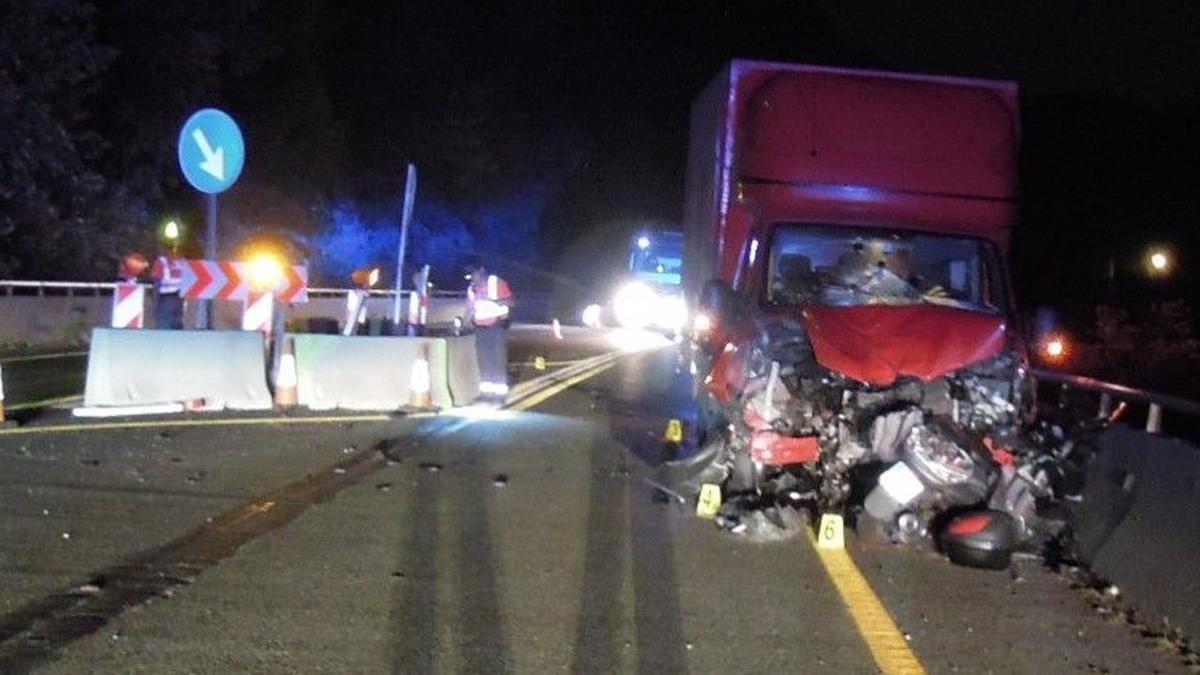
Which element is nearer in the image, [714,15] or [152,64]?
[152,64]

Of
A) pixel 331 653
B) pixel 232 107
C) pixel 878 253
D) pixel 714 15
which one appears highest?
pixel 714 15

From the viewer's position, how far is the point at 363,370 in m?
15.9

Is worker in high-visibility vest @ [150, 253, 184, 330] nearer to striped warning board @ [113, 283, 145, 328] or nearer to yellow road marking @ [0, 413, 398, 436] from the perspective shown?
striped warning board @ [113, 283, 145, 328]

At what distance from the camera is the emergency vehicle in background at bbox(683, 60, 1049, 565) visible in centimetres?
987

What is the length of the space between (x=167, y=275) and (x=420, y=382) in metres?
5.12

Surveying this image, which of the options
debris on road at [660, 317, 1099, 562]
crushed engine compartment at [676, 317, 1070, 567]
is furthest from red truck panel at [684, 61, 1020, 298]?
crushed engine compartment at [676, 317, 1070, 567]

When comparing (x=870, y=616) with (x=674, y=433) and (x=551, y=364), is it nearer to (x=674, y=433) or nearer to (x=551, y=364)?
(x=674, y=433)

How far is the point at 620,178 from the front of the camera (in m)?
80.9

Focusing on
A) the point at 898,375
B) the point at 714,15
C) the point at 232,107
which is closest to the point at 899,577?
the point at 898,375

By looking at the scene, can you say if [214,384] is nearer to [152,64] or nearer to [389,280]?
[152,64]

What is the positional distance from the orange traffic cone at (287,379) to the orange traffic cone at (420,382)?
4.04 feet

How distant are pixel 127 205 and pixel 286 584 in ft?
103

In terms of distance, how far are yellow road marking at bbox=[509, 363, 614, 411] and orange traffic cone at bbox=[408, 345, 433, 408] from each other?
1345mm

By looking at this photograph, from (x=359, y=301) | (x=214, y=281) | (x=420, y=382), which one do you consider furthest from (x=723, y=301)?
(x=359, y=301)
